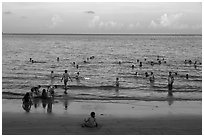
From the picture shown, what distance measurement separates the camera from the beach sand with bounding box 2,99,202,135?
43.5ft

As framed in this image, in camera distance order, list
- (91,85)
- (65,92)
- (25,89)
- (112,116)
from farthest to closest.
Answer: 1. (91,85)
2. (25,89)
3. (65,92)
4. (112,116)

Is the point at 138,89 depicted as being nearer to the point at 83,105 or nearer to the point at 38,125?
the point at 83,105

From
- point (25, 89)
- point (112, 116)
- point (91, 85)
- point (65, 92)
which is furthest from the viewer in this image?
point (91, 85)

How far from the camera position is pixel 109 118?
15336 mm

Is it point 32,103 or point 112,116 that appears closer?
point 112,116

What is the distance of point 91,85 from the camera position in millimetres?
28016

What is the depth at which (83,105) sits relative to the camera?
18.7 m

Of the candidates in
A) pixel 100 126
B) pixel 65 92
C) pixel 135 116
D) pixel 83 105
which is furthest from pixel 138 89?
pixel 100 126

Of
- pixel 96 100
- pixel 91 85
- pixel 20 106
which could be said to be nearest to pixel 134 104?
pixel 96 100

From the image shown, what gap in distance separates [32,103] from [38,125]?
466 centimetres

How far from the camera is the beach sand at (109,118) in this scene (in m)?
13.3

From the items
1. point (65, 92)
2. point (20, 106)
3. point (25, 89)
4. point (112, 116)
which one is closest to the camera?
point (112, 116)

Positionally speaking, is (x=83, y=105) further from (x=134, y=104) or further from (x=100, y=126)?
(x=100, y=126)

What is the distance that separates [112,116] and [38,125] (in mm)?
3727
